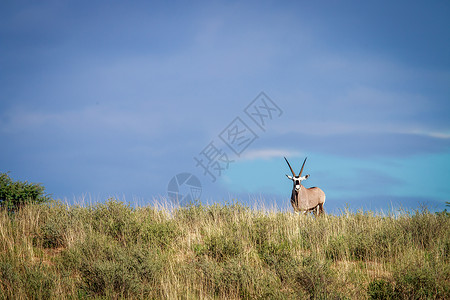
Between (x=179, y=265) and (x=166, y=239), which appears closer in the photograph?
(x=179, y=265)

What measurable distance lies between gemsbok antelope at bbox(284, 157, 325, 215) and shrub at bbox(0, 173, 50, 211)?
12.9m

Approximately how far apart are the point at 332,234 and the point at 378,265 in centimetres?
191

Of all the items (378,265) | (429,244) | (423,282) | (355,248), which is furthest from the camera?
(429,244)

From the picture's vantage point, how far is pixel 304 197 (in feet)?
65.5

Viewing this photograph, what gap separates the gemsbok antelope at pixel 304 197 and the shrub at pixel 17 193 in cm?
1290

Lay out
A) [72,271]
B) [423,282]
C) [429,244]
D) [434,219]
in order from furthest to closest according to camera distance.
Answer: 1. [434,219]
2. [429,244]
3. [72,271]
4. [423,282]

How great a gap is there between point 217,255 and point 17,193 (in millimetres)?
11712

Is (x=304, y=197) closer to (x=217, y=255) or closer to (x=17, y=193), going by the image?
(x=217, y=255)

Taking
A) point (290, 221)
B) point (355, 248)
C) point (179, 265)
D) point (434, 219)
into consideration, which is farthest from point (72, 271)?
point (434, 219)

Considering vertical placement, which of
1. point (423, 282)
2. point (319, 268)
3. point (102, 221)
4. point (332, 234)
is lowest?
point (423, 282)

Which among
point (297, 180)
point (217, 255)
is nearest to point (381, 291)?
point (217, 255)

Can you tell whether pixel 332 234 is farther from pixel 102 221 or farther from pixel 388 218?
pixel 102 221

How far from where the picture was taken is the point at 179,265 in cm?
883

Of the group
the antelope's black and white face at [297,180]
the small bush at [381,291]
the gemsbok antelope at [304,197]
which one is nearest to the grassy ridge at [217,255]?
the small bush at [381,291]
